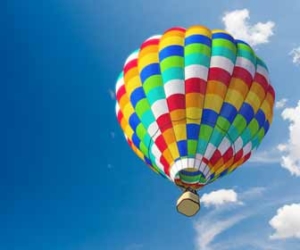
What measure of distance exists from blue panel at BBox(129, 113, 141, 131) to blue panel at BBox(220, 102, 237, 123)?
11.7 feet

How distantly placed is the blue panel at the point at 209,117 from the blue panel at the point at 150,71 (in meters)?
2.80

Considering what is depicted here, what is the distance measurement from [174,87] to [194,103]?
1.12 m

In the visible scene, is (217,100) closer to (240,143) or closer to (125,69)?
(240,143)

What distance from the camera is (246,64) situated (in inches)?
1125

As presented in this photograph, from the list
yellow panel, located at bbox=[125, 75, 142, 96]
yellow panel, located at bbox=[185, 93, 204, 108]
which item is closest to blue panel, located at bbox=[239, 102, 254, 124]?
yellow panel, located at bbox=[185, 93, 204, 108]

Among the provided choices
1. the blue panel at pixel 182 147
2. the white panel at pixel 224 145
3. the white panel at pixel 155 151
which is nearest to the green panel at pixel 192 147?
the blue panel at pixel 182 147

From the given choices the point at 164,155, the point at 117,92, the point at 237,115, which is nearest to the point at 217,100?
the point at 237,115

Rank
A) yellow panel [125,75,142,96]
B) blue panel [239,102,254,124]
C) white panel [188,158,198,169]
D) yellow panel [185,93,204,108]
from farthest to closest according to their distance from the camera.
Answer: yellow panel [125,75,142,96]
blue panel [239,102,254,124]
yellow panel [185,93,204,108]
white panel [188,158,198,169]

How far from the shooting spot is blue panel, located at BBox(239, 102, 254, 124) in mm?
27516

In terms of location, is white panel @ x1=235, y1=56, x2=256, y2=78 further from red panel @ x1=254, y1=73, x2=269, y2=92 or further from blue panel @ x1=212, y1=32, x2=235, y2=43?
blue panel @ x1=212, y1=32, x2=235, y2=43

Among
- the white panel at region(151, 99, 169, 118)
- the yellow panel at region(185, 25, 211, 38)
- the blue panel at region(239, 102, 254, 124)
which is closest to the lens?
the white panel at region(151, 99, 169, 118)

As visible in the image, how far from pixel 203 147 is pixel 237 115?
6.92ft

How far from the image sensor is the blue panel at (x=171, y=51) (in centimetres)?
2828

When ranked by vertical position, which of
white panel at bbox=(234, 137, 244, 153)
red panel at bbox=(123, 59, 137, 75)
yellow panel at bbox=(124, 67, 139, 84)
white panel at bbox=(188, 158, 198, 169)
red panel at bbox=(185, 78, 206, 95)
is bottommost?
white panel at bbox=(188, 158, 198, 169)
